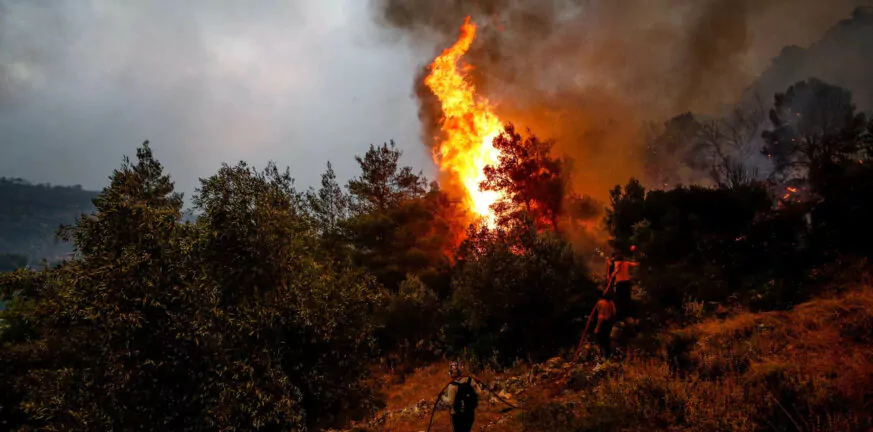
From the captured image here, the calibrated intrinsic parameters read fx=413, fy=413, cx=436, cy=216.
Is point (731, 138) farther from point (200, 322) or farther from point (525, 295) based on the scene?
point (200, 322)

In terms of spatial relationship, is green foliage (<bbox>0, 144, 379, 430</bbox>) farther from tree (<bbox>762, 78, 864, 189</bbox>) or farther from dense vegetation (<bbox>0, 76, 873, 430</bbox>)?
tree (<bbox>762, 78, 864, 189</bbox>)

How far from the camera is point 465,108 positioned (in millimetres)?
41562

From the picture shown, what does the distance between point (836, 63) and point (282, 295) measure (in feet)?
289

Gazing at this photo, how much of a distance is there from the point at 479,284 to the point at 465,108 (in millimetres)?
26626

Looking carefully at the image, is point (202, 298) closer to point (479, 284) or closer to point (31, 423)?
point (479, 284)

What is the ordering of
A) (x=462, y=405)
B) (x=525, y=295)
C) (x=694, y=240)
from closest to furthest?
1. (x=462, y=405)
2. (x=525, y=295)
3. (x=694, y=240)

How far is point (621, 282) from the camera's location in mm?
14500

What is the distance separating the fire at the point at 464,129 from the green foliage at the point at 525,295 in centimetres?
1992

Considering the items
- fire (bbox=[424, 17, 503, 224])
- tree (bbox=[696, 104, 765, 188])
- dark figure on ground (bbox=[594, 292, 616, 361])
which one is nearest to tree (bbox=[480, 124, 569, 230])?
fire (bbox=[424, 17, 503, 224])

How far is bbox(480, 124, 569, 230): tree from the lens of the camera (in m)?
37.5

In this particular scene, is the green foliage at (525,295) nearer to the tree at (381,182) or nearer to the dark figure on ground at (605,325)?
the dark figure on ground at (605,325)


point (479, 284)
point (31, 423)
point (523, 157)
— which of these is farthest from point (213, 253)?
point (523, 157)

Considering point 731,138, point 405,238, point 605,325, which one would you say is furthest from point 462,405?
point 731,138

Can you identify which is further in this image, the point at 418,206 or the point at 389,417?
the point at 418,206
